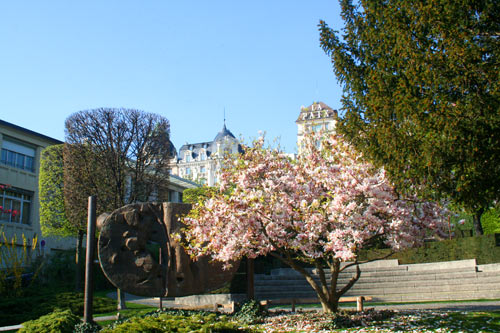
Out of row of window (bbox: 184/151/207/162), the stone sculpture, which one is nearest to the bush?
the stone sculpture

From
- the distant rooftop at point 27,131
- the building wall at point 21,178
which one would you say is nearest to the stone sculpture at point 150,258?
the building wall at point 21,178

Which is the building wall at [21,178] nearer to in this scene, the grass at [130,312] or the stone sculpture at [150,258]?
the grass at [130,312]

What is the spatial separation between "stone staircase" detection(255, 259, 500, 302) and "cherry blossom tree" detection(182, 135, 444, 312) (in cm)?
932

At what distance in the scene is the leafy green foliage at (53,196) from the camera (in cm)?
2436

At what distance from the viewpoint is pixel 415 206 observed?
11.0 m

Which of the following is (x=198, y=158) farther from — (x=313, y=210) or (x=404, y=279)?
(x=313, y=210)

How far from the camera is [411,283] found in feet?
70.0

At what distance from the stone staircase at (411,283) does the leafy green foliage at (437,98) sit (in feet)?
35.1

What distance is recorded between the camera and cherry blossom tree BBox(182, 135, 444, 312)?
1030 centimetres

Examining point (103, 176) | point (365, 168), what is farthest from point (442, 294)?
point (103, 176)

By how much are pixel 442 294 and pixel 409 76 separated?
12.9 metres

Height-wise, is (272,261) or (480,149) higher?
(480,149)

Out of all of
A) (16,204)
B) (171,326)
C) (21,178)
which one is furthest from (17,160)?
(171,326)

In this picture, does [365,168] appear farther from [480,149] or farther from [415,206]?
→ [480,149]
